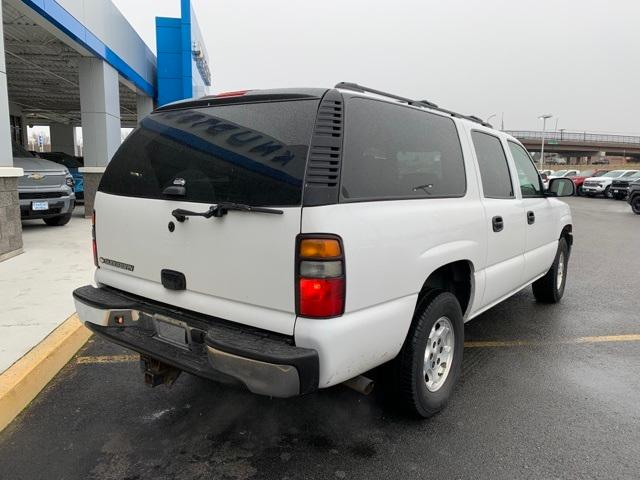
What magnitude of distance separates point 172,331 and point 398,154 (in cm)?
159

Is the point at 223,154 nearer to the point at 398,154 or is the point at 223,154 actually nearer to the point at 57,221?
the point at 398,154

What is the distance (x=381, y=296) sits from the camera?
8.13ft

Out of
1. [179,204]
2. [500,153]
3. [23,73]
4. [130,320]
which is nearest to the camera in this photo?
[179,204]

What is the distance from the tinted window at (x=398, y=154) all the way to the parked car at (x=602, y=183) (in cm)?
2794

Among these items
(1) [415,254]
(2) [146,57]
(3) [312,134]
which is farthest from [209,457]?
(2) [146,57]

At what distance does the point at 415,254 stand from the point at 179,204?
1.30 metres

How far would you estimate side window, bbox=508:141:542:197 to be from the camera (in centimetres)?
455

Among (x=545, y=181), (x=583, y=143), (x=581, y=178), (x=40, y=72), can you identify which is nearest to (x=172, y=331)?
(x=40, y=72)

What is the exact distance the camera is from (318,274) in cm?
222

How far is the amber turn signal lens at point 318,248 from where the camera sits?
7.26ft

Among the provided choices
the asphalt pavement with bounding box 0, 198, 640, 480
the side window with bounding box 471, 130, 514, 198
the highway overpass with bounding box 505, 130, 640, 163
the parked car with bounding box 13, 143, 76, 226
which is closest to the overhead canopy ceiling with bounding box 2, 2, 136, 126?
the parked car with bounding box 13, 143, 76, 226

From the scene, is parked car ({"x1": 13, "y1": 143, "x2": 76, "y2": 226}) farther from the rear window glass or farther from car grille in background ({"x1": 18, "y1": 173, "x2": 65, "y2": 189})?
the rear window glass

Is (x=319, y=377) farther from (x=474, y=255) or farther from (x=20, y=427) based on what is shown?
(x=20, y=427)

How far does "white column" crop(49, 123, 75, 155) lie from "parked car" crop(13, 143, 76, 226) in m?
21.8
